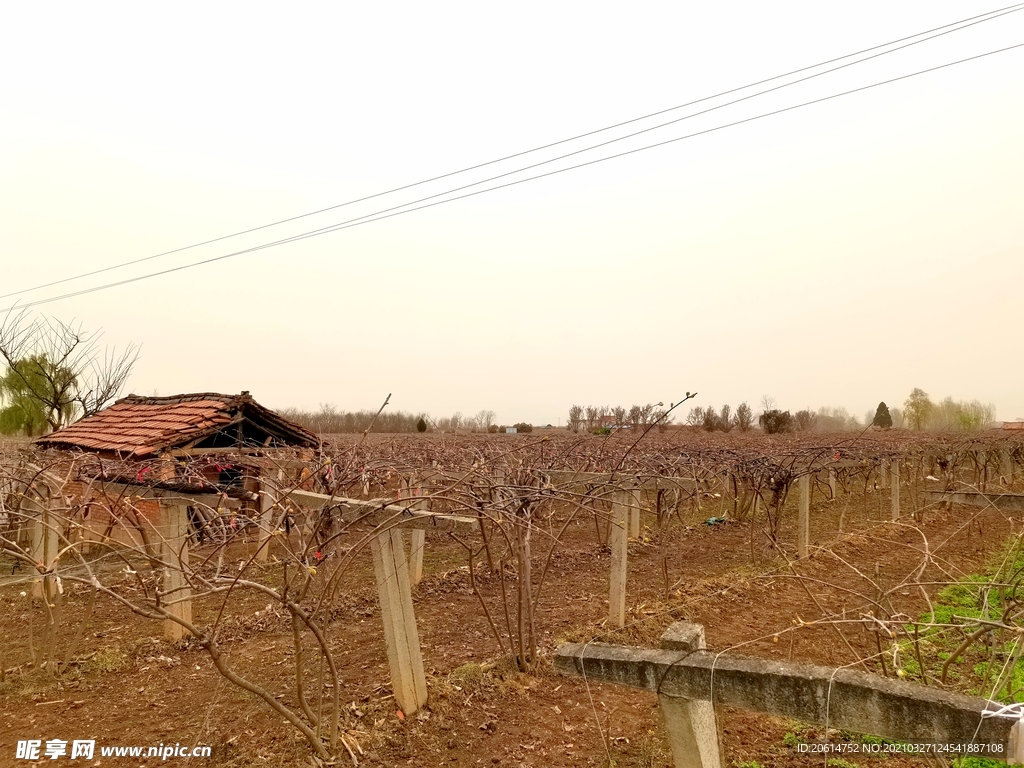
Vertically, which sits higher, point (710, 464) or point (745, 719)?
point (710, 464)

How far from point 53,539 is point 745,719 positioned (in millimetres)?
7609

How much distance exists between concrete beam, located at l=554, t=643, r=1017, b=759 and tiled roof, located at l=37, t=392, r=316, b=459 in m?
8.97

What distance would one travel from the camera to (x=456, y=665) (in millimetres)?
4875

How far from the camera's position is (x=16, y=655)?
5305 mm

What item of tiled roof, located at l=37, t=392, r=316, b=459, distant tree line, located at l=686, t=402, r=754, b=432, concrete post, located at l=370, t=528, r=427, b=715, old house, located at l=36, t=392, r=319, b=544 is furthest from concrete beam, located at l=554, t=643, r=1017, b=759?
distant tree line, located at l=686, t=402, r=754, b=432

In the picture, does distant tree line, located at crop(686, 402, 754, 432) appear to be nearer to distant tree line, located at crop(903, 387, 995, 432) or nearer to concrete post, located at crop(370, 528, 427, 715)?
distant tree line, located at crop(903, 387, 995, 432)

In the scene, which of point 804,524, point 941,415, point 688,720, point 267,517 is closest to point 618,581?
point 267,517

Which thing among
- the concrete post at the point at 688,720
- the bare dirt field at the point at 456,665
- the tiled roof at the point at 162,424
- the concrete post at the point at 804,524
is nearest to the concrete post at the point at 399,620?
the bare dirt field at the point at 456,665

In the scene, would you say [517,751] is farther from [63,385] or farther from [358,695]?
[63,385]

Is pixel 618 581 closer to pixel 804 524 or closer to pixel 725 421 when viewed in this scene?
pixel 804 524

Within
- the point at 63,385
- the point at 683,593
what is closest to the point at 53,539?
the point at 683,593

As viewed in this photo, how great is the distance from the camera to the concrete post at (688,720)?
5.99ft

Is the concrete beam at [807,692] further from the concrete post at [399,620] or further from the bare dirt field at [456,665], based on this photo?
the concrete post at [399,620]

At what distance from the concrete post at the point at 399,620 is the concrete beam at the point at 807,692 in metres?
2.03
